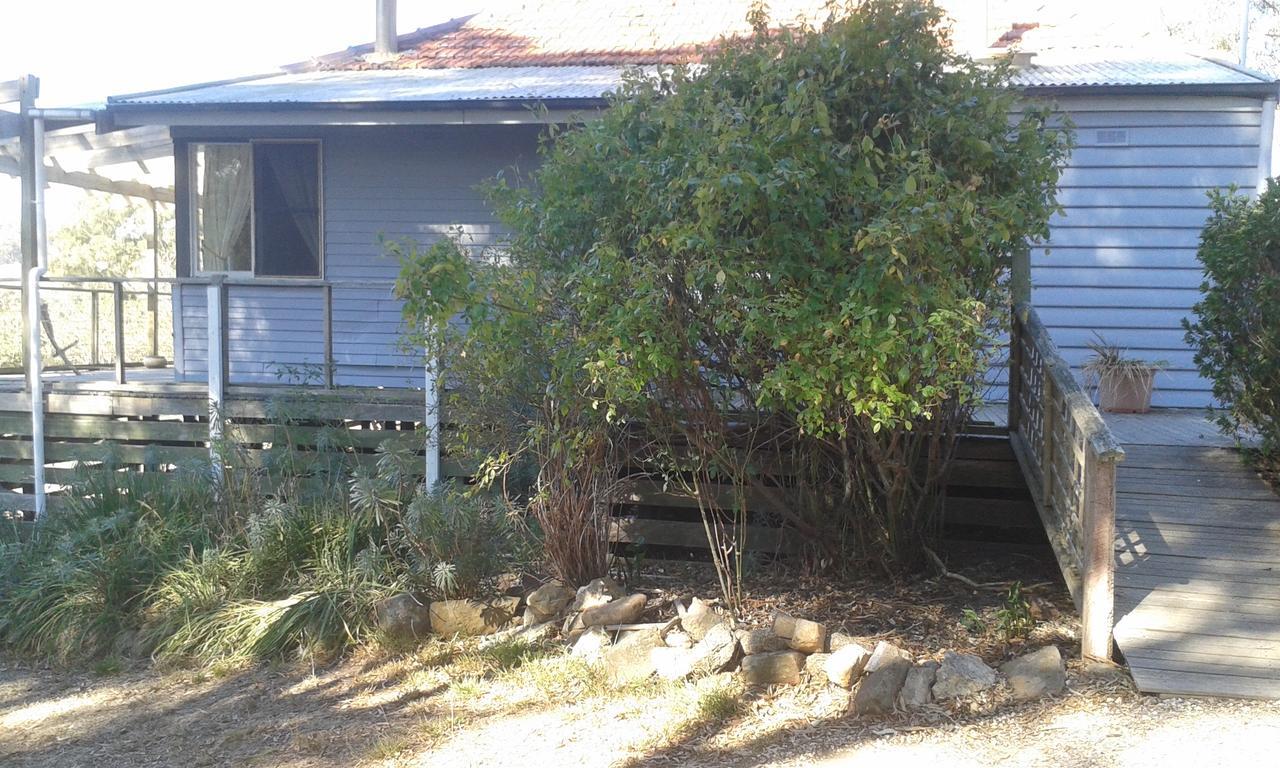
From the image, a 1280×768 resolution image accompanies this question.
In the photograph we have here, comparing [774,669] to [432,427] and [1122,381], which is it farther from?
[1122,381]

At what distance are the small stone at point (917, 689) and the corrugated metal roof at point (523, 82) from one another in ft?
15.8

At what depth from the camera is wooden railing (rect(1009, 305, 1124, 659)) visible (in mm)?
4988

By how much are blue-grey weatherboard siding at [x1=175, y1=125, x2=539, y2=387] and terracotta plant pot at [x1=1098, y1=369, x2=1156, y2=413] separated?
551 centimetres

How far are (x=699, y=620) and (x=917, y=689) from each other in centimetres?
120

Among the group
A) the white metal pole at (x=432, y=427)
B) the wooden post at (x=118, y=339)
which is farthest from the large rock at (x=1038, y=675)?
the wooden post at (x=118, y=339)

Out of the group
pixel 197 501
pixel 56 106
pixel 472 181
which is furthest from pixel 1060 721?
pixel 56 106

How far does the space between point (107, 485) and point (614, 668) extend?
427cm

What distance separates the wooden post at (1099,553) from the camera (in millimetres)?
4977

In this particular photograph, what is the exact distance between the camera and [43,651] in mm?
6676

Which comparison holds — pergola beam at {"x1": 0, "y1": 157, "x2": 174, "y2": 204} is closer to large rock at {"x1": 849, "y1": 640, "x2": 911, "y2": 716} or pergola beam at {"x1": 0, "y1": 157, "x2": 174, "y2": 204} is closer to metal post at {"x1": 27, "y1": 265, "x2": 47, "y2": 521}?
metal post at {"x1": 27, "y1": 265, "x2": 47, "y2": 521}

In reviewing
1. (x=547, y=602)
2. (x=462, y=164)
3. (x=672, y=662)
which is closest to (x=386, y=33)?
(x=462, y=164)

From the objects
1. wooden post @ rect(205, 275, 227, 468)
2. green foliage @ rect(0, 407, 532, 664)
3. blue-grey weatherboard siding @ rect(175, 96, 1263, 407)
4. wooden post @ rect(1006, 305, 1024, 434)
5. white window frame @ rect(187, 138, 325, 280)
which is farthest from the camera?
white window frame @ rect(187, 138, 325, 280)

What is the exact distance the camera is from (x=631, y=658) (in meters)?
5.53

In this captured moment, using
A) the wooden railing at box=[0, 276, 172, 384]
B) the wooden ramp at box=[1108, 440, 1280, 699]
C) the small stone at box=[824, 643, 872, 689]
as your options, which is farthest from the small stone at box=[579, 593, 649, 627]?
the wooden railing at box=[0, 276, 172, 384]
